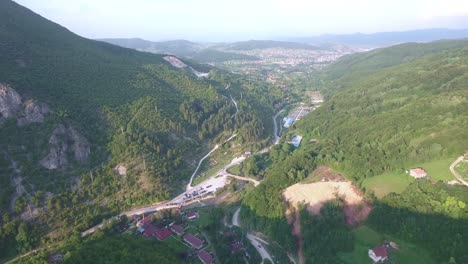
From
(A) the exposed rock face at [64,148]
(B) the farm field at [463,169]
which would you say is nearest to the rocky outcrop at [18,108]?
(A) the exposed rock face at [64,148]

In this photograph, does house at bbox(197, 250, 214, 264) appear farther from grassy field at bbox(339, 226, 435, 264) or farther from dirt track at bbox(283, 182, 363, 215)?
grassy field at bbox(339, 226, 435, 264)

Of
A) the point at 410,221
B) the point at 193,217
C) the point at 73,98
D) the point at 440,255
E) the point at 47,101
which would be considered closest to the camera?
the point at 440,255

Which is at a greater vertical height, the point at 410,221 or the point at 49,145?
the point at 49,145

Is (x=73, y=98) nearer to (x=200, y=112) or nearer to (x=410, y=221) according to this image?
(x=200, y=112)

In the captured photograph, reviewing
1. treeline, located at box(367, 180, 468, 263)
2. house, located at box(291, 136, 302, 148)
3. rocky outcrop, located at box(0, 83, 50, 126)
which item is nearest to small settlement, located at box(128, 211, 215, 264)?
treeline, located at box(367, 180, 468, 263)

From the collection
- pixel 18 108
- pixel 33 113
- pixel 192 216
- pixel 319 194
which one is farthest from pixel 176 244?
pixel 18 108

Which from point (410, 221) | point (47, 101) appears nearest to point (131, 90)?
point (47, 101)
